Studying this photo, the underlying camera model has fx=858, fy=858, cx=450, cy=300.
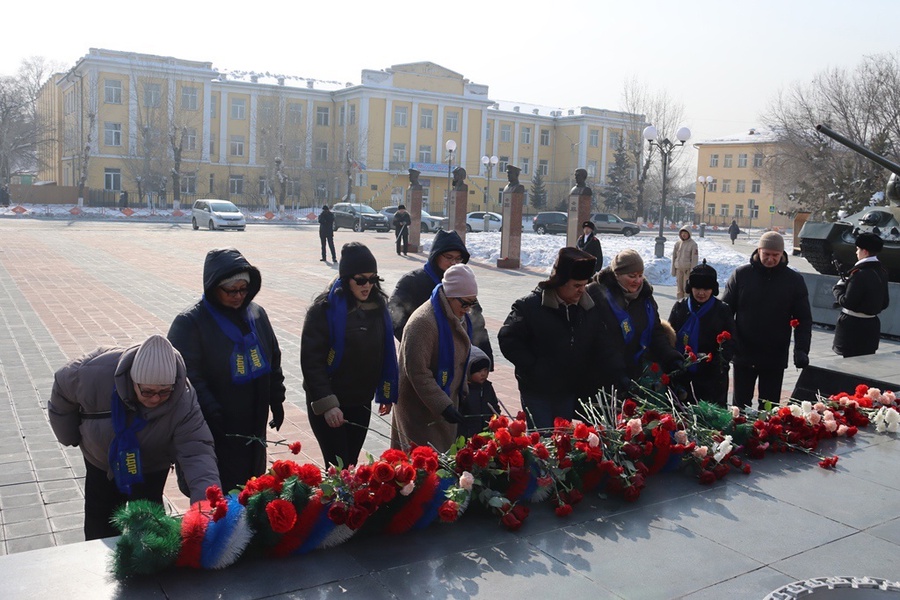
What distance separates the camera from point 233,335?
13.2 feet

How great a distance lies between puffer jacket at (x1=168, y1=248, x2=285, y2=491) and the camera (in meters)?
3.95

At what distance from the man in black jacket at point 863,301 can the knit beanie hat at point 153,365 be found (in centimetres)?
612

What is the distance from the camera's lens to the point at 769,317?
6.09 meters

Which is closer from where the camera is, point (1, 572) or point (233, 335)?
point (1, 572)

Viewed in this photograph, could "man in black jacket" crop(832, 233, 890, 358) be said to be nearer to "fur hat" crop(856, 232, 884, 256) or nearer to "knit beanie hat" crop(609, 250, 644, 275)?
"fur hat" crop(856, 232, 884, 256)

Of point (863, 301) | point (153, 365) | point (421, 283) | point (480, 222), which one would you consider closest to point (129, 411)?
point (153, 365)

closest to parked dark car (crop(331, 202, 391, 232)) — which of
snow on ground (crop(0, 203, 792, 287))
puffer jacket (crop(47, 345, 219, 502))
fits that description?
snow on ground (crop(0, 203, 792, 287))

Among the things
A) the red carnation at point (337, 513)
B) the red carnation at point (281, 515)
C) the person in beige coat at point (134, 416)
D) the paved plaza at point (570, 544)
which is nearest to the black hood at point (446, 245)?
the paved plaza at point (570, 544)

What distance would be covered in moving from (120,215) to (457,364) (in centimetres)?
5167

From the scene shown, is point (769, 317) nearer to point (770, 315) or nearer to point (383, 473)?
point (770, 315)

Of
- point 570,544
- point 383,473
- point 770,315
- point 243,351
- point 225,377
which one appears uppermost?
point 770,315

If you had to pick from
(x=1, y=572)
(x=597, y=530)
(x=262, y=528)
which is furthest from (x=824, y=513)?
(x=1, y=572)

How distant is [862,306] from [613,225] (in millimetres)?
40589

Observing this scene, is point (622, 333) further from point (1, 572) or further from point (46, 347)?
point (46, 347)
